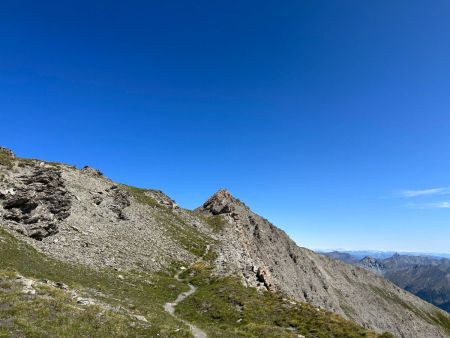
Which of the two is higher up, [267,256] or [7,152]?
[7,152]

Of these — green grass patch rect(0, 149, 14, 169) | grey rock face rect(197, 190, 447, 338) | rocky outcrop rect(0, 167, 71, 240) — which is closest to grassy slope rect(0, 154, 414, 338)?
rocky outcrop rect(0, 167, 71, 240)

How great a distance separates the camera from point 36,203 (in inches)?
2154

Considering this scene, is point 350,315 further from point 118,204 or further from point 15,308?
point 15,308

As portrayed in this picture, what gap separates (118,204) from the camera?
7781 centimetres

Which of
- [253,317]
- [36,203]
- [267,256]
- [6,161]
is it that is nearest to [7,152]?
[6,161]

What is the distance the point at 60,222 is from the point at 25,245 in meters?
12.3

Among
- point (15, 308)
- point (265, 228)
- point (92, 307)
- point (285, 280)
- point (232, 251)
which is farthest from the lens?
point (265, 228)

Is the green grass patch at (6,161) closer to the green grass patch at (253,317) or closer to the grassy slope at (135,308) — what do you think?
the grassy slope at (135,308)

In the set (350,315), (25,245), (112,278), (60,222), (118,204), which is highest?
(118,204)

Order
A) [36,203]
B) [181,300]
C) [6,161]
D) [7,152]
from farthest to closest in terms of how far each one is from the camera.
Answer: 1. [7,152]
2. [6,161]
3. [36,203]
4. [181,300]

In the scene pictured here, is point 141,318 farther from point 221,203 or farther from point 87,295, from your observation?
point 221,203

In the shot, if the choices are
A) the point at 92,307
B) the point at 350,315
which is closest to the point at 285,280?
the point at 350,315

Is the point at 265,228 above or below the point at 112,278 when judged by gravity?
above

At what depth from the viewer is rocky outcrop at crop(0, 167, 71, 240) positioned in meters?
51.3
